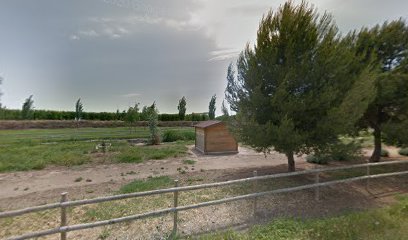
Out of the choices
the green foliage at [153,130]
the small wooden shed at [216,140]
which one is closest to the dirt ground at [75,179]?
the small wooden shed at [216,140]

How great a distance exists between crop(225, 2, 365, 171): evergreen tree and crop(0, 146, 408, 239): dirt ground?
72.9 inches

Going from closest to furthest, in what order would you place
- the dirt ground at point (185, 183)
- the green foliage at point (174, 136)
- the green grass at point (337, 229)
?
the green grass at point (337, 229), the dirt ground at point (185, 183), the green foliage at point (174, 136)

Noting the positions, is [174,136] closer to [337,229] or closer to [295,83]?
[295,83]

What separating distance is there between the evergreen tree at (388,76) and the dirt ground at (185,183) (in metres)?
2.31

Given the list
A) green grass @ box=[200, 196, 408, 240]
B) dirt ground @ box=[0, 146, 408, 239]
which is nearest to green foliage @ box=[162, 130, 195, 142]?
dirt ground @ box=[0, 146, 408, 239]

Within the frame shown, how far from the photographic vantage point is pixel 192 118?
56.0 m

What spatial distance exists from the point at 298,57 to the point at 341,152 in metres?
3.48

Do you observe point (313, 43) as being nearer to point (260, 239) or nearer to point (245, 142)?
point (245, 142)

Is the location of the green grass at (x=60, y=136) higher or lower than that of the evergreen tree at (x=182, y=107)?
lower

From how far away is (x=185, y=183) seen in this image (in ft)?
28.8

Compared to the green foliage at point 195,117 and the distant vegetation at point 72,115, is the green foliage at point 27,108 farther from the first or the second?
the green foliage at point 195,117

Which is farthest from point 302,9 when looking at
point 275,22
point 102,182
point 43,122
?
point 43,122

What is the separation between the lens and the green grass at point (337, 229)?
14.5 feet

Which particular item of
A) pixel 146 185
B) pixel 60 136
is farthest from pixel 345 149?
pixel 60 136
